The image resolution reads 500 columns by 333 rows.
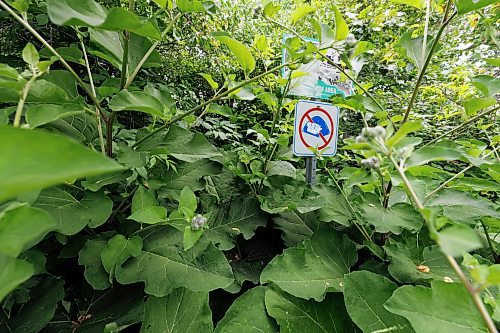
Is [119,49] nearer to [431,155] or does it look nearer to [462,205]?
[431,155]

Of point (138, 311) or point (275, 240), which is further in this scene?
point (275, 240)

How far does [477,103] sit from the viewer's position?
2.23 feet

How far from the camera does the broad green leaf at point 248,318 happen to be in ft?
2.08

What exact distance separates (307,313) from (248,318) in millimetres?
120

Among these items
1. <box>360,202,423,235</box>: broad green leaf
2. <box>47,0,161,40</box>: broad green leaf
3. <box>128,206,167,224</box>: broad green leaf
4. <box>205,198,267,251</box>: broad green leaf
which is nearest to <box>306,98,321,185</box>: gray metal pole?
<box>205,198,267,251</box>: broad green leaf

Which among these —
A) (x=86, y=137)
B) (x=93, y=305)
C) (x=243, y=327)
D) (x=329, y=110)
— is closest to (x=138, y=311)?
(x=93, y=305)

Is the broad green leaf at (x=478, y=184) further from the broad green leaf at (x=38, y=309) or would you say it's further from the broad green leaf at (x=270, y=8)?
the broad green leaf at (x=38, y=309)

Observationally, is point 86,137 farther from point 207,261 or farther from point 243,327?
point 243,327

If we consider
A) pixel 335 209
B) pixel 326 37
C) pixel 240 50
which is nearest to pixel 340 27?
pixel 326 37

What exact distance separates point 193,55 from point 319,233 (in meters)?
2.63

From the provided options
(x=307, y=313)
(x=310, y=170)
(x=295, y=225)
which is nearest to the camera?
(x=307, y=313)

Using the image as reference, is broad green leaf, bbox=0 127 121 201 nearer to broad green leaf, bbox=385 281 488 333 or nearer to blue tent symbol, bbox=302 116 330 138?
broad green leaf, bbox=385 281 488 333

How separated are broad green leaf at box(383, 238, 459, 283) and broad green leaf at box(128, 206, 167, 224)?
0.46 m

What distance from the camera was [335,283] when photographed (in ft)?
2.33
